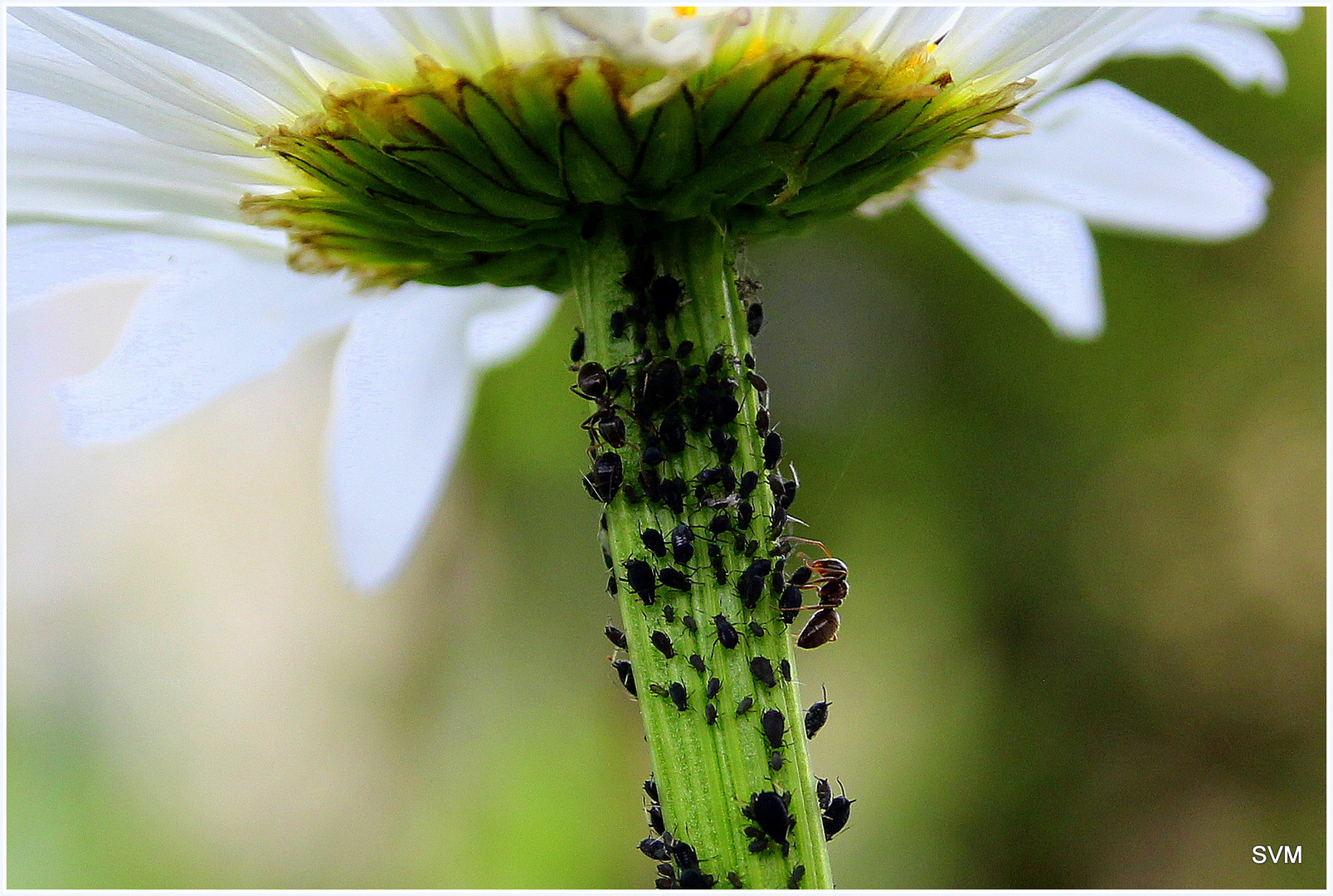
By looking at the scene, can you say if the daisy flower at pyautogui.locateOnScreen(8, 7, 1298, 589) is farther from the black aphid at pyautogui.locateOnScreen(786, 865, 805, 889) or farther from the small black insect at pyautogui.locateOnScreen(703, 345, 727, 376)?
the black aphid at pyautogui.locateOnScreen(786, 865, 805, 889)

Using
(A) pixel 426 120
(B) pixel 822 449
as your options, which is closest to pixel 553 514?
(B) pixel 822 449

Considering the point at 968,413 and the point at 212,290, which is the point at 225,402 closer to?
the point at 212,290

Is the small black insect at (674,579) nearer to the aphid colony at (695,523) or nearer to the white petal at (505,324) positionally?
the aphid colony at (695,523)

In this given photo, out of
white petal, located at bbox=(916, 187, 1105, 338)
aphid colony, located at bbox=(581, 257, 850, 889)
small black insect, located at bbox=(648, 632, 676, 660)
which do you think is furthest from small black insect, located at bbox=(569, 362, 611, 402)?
white petal, located at bbox=(916, 187, 1105, 338)

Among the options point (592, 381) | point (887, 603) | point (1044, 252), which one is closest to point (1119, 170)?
point (1044, 252)

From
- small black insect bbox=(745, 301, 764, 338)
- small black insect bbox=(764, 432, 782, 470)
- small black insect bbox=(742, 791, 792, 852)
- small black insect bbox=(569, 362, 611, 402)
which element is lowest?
small black insect bbox=(742, 791, 792, 852)

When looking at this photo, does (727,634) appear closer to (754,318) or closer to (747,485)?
(747,485)

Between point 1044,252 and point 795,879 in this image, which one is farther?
point 1044,252
